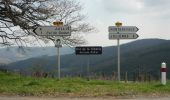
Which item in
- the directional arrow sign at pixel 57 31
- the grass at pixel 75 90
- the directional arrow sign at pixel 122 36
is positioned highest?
the directional arrow sign at pixel 57 31

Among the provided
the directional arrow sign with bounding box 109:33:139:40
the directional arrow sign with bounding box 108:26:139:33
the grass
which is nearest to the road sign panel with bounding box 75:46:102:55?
the directional arrow sign with bounding box 109:33:139:40

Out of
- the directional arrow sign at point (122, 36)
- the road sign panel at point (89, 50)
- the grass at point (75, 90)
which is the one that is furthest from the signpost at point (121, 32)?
the grass at point (75, 90)

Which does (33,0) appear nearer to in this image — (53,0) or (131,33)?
(53,0)

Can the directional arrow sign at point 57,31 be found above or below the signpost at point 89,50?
above

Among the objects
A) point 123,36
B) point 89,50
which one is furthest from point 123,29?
point 89,50

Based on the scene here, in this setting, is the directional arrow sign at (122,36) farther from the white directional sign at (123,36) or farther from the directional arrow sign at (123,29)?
the directional arrow sign at (123,29)

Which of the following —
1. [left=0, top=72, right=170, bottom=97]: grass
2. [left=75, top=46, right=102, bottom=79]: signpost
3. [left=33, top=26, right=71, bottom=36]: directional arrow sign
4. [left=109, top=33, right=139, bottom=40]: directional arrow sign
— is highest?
[left=33, top=26, right=71, bottom=36]: directional arrow sign

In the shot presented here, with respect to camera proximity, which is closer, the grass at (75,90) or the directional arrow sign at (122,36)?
the grass at (75,90)

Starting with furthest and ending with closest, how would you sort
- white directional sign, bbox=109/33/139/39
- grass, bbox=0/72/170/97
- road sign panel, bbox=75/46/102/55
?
road sign panel, bbox=75/46/102/55 < white directional sign, bbox=109/33/139/39 < grass, bbox=0/72/170/97

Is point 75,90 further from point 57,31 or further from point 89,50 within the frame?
point 57,31

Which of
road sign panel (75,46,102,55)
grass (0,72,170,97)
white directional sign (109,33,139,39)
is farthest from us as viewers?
→ road sign panel (75,46,102,55)

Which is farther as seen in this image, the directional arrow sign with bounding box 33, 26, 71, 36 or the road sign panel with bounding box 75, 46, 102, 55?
the road sign panel with bounding box 75, 46, 102, 55

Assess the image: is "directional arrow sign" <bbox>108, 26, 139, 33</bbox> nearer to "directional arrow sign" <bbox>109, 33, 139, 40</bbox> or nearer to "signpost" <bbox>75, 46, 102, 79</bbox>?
"directional arrow sign" <bbox>109, 33, 139, 40</bbox>

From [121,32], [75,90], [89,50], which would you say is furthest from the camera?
[89,50]
